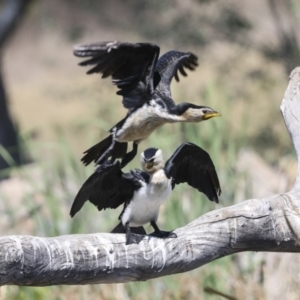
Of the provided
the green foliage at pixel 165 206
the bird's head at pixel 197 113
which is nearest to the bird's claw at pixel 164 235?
the bird's head at pixel 197 113

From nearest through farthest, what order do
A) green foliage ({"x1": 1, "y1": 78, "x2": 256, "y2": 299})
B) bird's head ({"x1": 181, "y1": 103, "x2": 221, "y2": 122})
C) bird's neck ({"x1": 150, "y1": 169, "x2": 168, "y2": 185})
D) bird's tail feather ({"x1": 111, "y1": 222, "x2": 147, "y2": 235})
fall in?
bird's head ({"x1": 181, "y1": 103, "x2": 221, "y2": 122}) → bird's neck ({"x1": 150, "y1": 169, "x2": 168, "y2": 185}) → bird's tail feather ({"x1": 111, "y1": 222, "x2": 147, "y2": 235}) → green foliage ({"x1": 1, "y1": 78, "x2": 256, "y2": 299})

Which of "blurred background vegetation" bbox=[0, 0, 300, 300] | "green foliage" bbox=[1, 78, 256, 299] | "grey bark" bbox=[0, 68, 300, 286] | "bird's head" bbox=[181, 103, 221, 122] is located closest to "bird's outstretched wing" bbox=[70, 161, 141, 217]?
"grey bark" bbox=[0, 68, 300, 286]

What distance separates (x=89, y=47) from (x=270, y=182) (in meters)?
4.15

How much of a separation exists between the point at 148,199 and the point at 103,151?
26cm

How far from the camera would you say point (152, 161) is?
8.63ft

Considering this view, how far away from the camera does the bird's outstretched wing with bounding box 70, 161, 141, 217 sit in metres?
2.57

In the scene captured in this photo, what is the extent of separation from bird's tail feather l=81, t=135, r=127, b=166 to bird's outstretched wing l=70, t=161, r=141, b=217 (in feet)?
0.48

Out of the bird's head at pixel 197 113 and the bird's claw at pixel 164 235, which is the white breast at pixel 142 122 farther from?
the bird's claw at pixel 164 235

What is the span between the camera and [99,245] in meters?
2.57

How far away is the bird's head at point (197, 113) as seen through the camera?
2549 millimetres

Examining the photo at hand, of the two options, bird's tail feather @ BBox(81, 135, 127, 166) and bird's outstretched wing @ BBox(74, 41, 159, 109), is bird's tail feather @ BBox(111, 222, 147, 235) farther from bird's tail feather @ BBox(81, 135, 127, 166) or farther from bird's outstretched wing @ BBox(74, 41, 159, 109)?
bird's outstretched wing @ BBox(74, 41, 159, 109)

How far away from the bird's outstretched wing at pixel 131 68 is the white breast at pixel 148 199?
0.27 metres

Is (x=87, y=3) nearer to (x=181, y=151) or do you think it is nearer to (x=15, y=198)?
(x=15, y=198)

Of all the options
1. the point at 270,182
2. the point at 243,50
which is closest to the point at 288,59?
the point at 243,50
